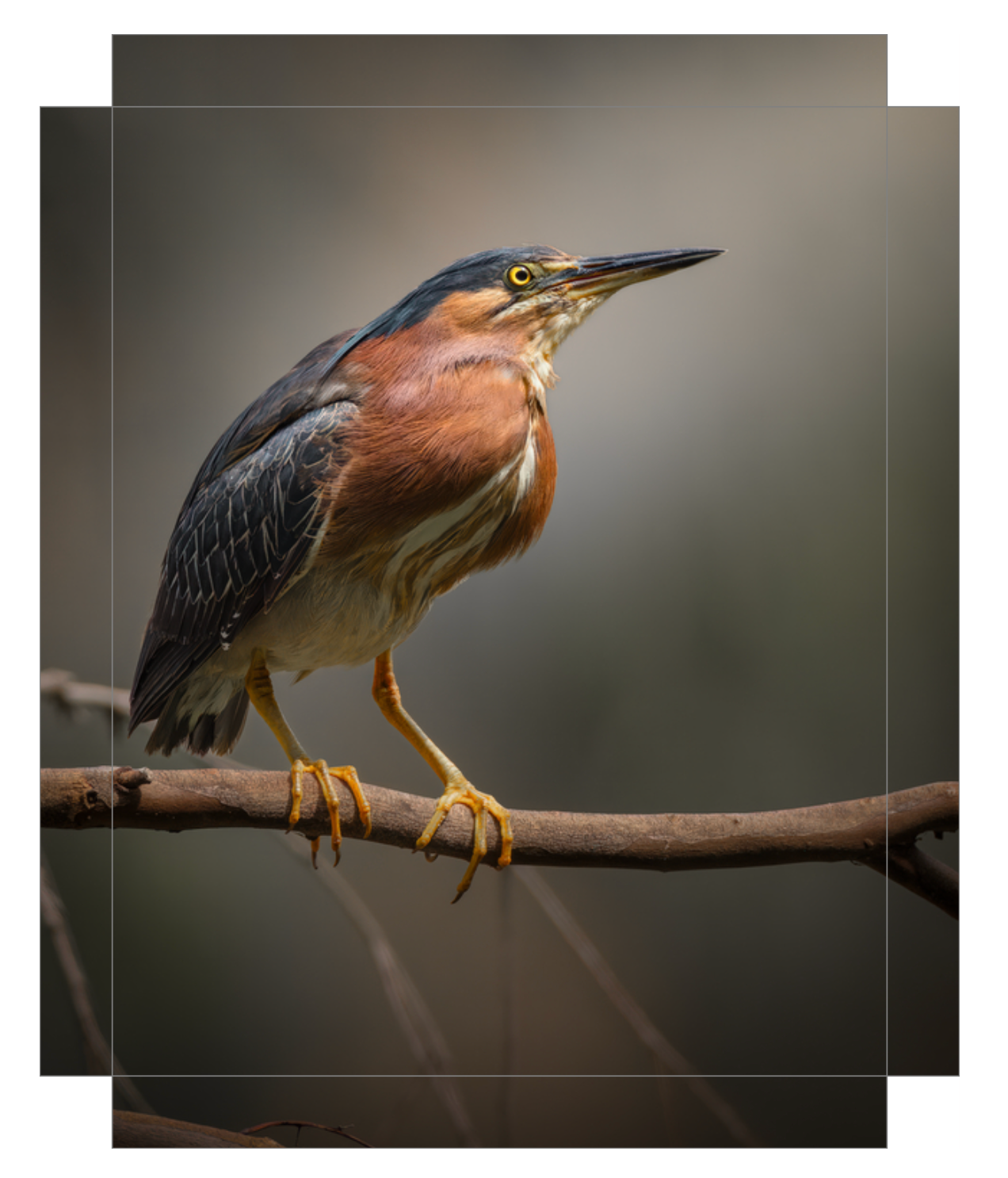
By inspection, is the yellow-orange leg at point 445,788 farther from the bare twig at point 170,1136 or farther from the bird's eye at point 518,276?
the bird's eye at point 518,276

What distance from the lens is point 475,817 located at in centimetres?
195

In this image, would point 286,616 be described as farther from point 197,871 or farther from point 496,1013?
point 496,1013

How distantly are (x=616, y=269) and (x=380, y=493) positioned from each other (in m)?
0.55

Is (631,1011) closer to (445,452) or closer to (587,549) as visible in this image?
(587,549)

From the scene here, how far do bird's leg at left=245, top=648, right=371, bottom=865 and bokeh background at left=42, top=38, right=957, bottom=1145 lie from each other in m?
0.06

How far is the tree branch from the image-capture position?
5.97 ft

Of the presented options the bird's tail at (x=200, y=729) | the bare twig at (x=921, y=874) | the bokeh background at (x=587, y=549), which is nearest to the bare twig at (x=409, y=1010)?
the bokeh background at (x=587, y=549)

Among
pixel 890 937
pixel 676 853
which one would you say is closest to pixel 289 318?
pixel 676 853

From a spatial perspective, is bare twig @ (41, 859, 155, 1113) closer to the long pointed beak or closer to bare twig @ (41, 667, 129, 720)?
bare twig @ (41, 667, 129, 720)

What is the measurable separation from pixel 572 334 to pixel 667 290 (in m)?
0.18

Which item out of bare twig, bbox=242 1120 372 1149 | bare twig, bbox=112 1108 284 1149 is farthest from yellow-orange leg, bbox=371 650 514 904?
bare twig, bbox=112 1108 284 1149

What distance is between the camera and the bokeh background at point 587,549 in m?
2.02

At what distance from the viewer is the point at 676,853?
190cm

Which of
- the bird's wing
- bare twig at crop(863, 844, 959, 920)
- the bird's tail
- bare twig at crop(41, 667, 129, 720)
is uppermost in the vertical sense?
the bird's wing
